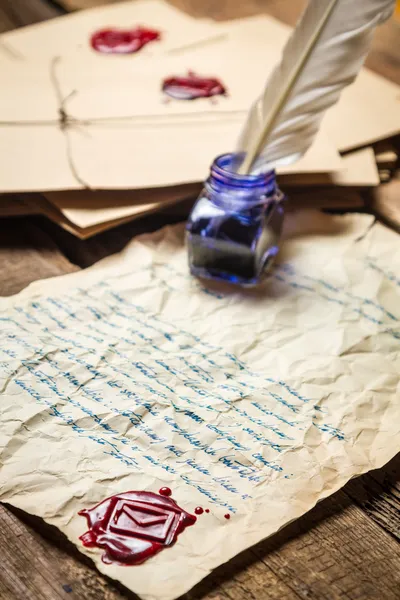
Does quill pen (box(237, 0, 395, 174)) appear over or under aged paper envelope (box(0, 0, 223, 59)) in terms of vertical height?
over

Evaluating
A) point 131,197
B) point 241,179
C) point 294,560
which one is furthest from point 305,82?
point 294,560

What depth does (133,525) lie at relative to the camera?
60 centimetres

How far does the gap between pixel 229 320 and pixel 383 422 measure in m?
0.21

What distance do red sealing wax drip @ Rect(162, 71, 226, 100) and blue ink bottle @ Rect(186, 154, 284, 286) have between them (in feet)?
1.03

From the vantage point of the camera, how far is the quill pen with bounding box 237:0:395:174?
83 cm

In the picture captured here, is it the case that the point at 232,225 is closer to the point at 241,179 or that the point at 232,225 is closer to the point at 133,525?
the point at 241,179

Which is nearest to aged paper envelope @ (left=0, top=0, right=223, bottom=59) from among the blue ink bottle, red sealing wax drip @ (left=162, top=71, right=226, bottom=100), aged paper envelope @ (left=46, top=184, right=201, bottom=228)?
red sealing wax drip @ (left=162, top=71, right=226, bottom=100)

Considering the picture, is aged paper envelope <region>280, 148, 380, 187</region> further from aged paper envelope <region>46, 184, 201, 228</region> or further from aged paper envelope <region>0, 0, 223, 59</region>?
aged paper envelope <region>0, 0, 223, 59</region>

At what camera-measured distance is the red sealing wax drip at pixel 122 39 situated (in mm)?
1272

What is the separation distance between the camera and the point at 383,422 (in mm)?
693

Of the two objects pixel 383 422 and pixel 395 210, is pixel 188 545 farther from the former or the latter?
pixel 395 210

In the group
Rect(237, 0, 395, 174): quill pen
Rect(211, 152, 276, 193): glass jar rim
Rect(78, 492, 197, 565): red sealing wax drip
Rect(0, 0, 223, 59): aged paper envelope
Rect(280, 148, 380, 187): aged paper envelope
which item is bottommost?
Rect(0, 0, 223, 59): aged paper envelope

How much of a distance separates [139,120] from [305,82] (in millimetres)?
298

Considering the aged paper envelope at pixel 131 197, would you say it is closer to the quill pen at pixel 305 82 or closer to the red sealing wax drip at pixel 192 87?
the quill pen at pixel 305 82
